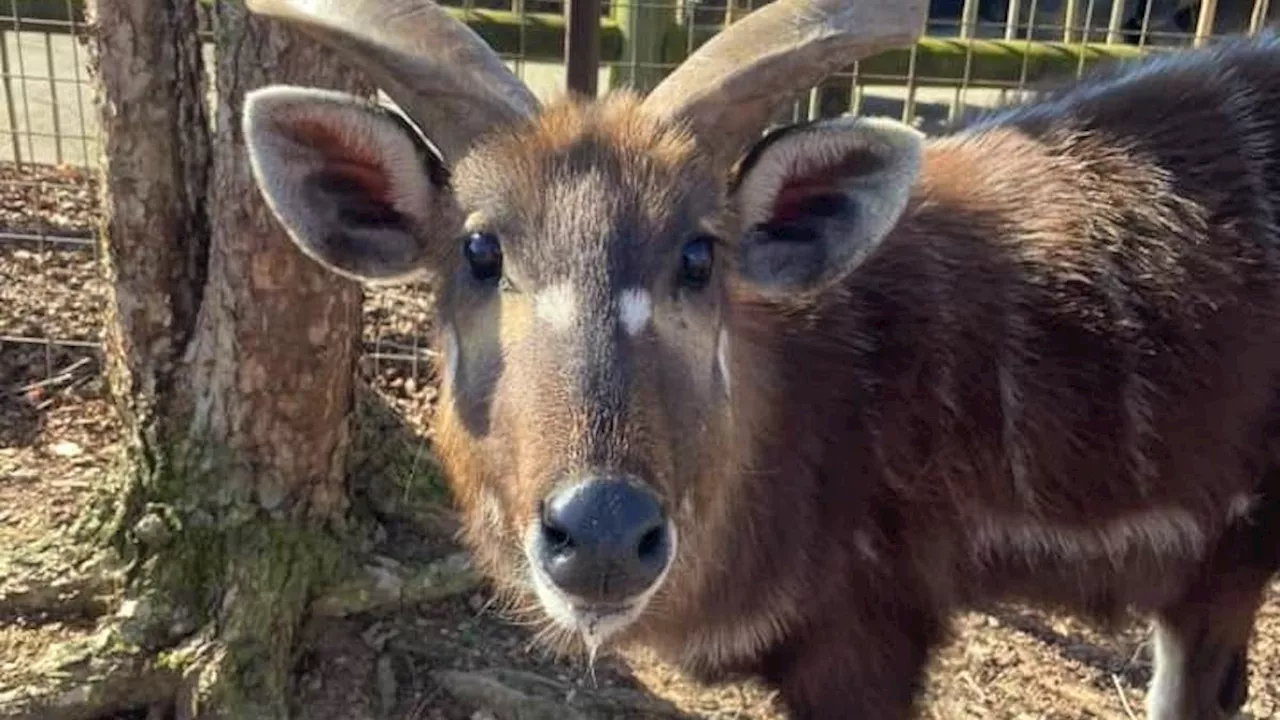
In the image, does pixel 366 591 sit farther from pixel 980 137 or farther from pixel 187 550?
pixel 980 137

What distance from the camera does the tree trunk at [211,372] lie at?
12.5 ft

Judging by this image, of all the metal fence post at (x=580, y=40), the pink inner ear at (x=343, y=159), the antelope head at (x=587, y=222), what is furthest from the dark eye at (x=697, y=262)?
the metal fence post at (x=580, y=40)

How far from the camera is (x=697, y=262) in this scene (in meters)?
3.09

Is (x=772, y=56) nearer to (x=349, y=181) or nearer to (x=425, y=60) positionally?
(x=425, y=60)

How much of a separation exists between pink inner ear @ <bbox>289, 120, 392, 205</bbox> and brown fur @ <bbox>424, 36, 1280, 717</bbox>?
206 mm

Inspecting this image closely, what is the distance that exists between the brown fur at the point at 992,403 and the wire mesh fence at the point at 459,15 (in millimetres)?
1636

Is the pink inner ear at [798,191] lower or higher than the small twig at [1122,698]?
higher

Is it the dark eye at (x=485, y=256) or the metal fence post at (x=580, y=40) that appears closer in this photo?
the dark eye at (x=485, y=256)

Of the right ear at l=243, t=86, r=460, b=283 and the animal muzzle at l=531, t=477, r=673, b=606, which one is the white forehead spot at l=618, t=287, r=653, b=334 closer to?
the animal muzzle at l=531, t=477, r=673, b=606

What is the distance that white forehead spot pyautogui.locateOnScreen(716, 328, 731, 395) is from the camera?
3.24m

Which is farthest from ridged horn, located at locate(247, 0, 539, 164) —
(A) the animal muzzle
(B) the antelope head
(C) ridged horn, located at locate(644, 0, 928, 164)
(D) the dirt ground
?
(D) the dirt ground

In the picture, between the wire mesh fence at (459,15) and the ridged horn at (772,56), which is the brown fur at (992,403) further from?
the wire mesh fence at (459,15)

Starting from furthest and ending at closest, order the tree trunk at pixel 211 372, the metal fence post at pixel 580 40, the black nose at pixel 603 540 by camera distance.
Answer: the metal fence post at pixel 580 40 < the tree trunk at pixel 211 372 < the black nose at pixel 603 540

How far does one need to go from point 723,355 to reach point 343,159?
89 centimetres
